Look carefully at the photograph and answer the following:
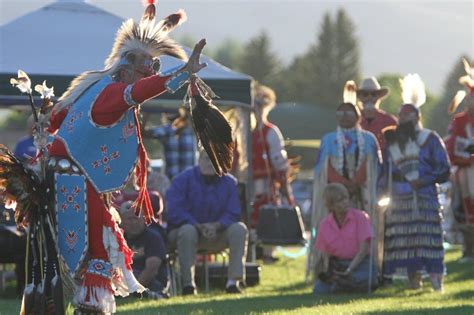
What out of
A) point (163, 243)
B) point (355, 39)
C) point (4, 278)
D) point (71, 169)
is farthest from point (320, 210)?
point (355, 39)

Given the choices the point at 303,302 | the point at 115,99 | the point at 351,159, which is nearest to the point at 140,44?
the point at 115,99

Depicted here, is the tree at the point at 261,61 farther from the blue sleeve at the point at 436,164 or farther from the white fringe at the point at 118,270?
the white fringe at the point at 118,270

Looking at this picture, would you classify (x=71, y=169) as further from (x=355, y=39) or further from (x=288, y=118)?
(x=355, y=39)

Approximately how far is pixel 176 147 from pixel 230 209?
2392 mm

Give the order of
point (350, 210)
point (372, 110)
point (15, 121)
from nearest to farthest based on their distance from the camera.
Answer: point (350, 210), point (372, 110), point (15, 121)

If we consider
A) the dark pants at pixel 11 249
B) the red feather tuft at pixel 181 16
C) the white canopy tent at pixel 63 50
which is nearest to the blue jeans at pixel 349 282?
→ the white canopy tent at pixel 63 50

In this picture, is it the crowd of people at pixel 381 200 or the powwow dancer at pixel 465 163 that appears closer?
the crowd of people at pixel 381 200

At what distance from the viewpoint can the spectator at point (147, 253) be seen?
8.31 metres

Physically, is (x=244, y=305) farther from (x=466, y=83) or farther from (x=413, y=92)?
(x=466, y=83)

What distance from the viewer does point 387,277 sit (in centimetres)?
937

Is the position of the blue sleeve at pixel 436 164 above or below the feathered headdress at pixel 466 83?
below

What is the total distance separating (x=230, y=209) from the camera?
29.6ft

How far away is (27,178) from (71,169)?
0.21m

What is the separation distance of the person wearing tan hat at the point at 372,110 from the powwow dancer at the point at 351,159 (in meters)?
0.60
